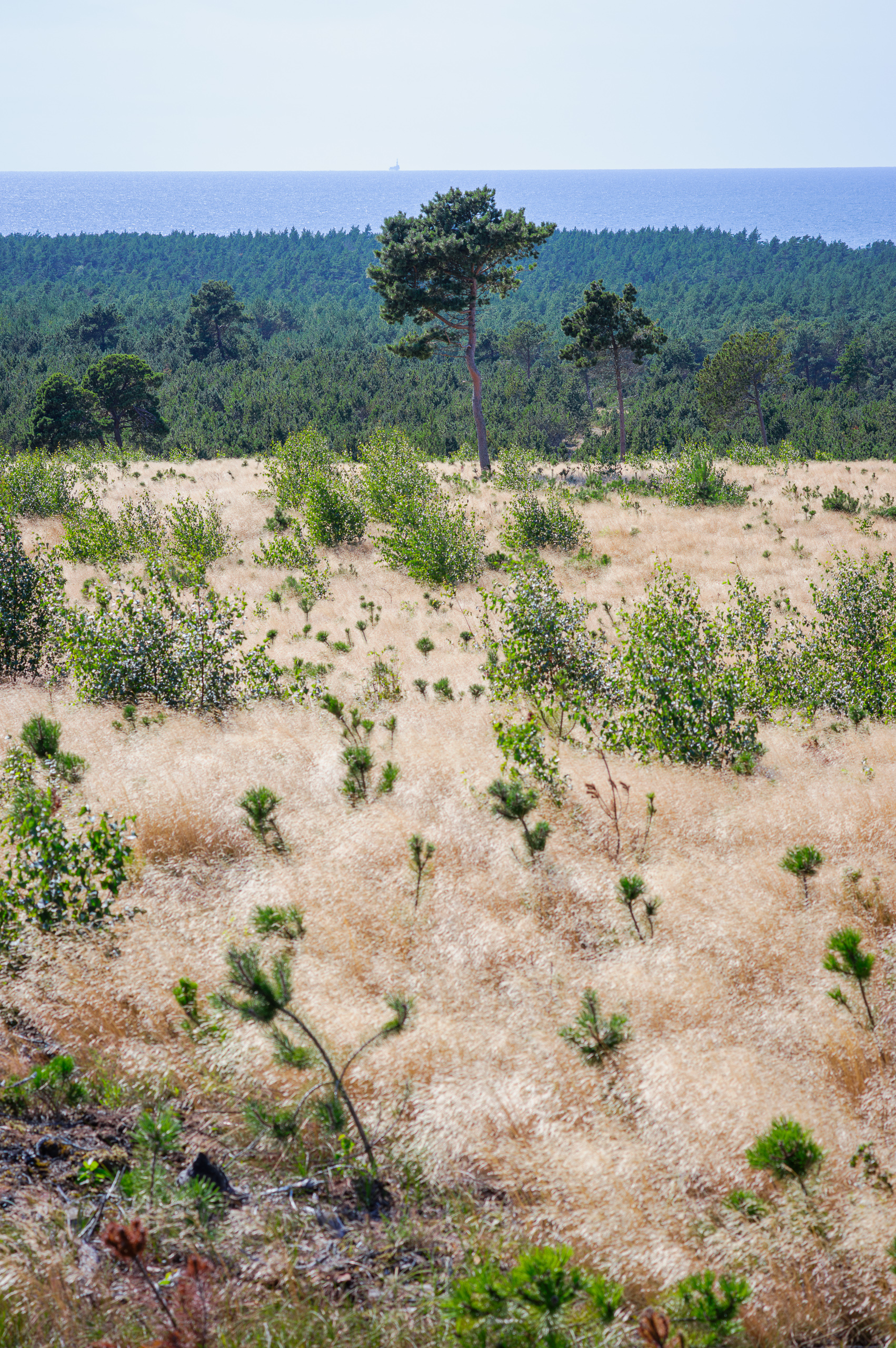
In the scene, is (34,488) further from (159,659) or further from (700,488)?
(700,488)

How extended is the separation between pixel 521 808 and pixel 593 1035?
2.09 meters

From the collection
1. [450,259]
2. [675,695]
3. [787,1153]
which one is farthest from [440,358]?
[787,1153]

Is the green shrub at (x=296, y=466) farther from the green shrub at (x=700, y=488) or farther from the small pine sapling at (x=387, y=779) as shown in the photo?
the small pine sapling at (x=387, y=779)

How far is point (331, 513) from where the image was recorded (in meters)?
22.9

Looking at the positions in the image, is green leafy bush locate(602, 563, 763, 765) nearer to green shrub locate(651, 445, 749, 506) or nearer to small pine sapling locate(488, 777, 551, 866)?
small pine sapling locate(488, 777, 551, 866)

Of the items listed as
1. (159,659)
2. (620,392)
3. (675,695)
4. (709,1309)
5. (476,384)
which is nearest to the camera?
(709,1309)

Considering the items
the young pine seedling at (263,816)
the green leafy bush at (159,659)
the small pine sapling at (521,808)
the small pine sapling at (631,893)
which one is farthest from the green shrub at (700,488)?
the young pine seedling at (263,816)

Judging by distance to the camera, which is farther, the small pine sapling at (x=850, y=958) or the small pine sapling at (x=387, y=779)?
the small pine sapling at (x=387, y=779)

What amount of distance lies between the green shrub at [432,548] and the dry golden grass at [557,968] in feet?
30.5

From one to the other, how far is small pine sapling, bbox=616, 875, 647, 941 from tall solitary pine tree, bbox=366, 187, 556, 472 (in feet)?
86.3

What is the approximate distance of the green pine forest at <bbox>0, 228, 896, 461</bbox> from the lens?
5028cm

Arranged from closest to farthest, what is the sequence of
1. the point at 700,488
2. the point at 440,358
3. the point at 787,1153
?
the point at 787,1153 < the point at 700,488 < the point at 440,358

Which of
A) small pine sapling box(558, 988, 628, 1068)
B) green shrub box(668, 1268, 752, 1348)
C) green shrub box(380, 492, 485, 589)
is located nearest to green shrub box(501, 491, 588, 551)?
green shrub box(380, 492, 485, 589)

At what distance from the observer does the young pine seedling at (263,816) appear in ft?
22.5
